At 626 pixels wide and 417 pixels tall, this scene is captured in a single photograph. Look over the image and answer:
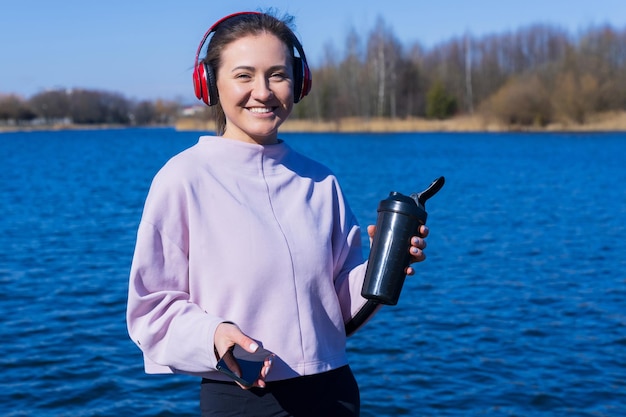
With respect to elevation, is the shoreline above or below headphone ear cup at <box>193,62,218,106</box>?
below

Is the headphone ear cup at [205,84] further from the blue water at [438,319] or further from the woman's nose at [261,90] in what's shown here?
the blue water at [438,319]

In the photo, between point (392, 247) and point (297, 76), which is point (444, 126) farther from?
point (392, 247)

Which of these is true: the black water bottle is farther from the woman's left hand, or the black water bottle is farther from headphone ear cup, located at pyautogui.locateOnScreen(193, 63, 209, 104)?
headphone ear cup, located at pyautogui.locateOnScreen(193, 63, 209, 104)

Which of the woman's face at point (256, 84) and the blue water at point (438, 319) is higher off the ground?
the woman's face at point (256, 84)

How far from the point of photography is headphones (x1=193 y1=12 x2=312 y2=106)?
2.33m

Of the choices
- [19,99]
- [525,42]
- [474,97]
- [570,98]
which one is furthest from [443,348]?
[19,99]

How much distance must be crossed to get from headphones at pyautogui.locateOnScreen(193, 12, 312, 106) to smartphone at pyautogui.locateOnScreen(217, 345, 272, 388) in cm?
83

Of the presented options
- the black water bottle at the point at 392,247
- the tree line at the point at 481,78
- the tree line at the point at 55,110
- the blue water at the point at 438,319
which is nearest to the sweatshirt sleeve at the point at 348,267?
the black water bottle at the point at 392,247

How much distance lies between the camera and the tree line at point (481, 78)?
7238cm

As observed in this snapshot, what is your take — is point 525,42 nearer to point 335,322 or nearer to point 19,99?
point 335,322

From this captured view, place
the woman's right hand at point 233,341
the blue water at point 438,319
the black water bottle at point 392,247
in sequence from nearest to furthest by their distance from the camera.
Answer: the woman's right hand at point 233,341 → the black water bottle at point 392,247 → the blue water at point 438,319

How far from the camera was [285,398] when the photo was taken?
7.30 ft

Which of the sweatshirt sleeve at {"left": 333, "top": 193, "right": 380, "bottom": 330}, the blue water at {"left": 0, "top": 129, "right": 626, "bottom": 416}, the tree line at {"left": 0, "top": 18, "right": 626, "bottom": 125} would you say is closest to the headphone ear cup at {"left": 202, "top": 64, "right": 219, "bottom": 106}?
the sweatshirt sleeve at {"left": 333, "top": 193, "right": 380, "bottom": 330}

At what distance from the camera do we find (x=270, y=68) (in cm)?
227
